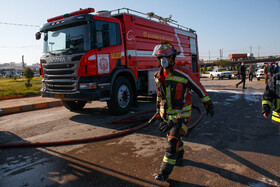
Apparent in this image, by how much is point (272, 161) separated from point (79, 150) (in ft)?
10.2

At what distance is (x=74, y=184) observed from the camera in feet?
9.12

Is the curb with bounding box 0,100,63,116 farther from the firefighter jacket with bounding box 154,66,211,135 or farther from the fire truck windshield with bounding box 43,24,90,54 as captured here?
the firefighter jacket with bounding box 154,66,211,135

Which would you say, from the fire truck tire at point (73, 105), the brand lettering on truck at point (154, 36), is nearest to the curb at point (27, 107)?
the fire truck tire at point (73, 105)

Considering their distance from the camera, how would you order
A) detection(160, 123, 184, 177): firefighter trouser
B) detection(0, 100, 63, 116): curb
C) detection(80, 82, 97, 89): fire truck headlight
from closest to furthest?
detection(160, 123, 184, 177): firefighter trouser < detection(80, 82, 97, 89): fire truck headlight < detection(0, 100, 63, 116): curb

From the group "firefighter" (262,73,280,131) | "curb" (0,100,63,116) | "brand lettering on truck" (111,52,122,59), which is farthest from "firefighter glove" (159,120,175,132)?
"curb" (0,100,63,116)

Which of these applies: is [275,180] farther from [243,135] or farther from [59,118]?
[59,118]

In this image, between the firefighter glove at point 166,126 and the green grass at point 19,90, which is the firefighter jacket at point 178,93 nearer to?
the firefighter glove at point 166,126

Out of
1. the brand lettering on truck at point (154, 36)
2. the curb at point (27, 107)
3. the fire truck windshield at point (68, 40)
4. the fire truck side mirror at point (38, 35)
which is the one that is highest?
the brand lettering on truck at point (154, 36)

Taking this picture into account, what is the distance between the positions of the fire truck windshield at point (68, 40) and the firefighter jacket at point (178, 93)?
3.75 metres

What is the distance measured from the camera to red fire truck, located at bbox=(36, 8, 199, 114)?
6070 millimetres

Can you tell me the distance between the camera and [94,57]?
6.12 metres

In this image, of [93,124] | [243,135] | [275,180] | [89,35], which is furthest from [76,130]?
[275,180]

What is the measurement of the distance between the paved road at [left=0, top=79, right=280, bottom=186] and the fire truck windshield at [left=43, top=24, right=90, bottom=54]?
216 centimetres

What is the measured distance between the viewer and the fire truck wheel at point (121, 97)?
6691 mm
